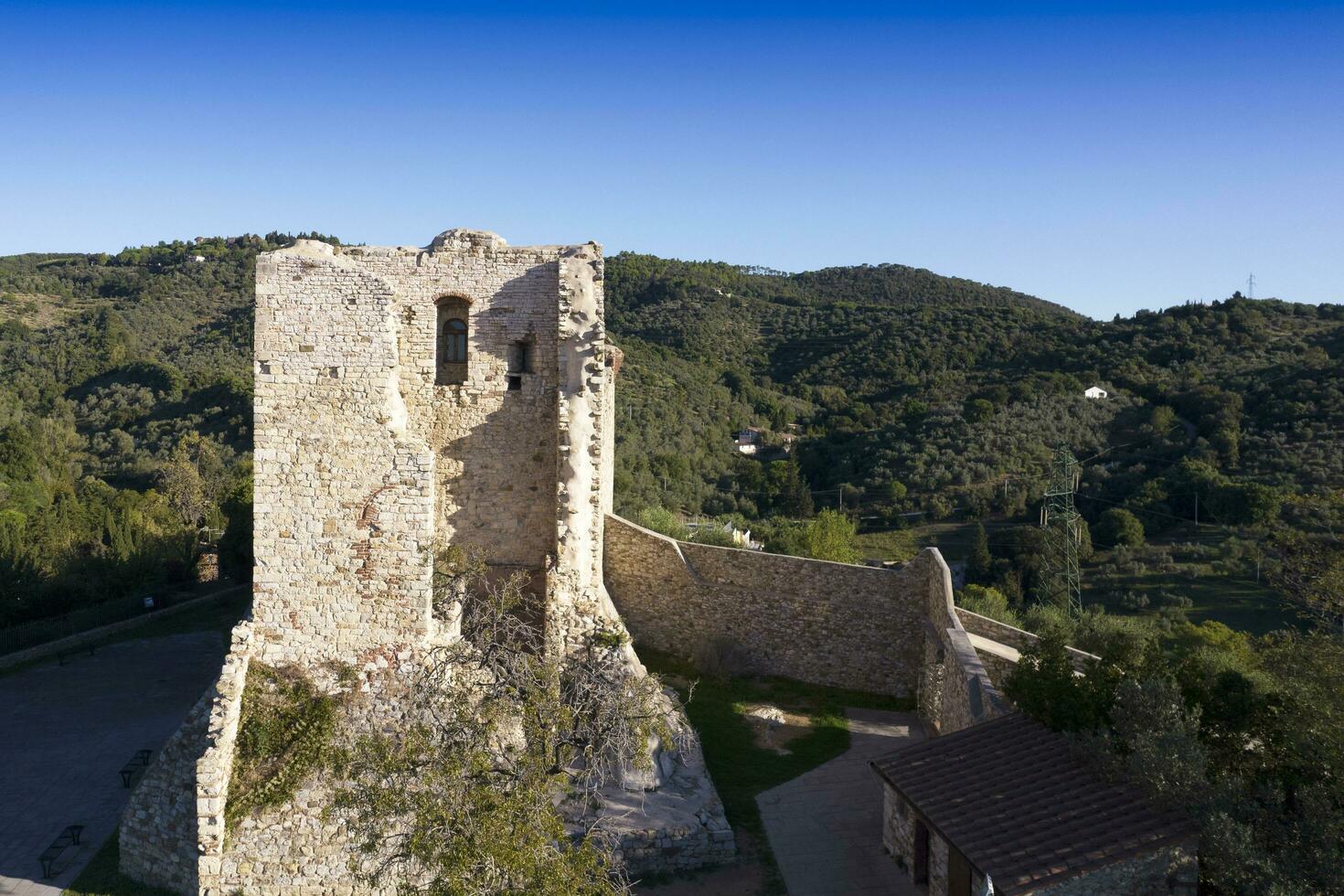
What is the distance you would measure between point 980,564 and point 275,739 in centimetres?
2152

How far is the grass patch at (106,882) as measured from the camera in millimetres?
9469

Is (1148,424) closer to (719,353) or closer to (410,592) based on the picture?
(719,353)

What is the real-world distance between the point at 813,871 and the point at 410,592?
223 inches

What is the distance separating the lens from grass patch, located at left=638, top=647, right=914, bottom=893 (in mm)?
11461

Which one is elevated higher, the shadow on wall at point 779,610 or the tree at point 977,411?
the tree at point 977,411

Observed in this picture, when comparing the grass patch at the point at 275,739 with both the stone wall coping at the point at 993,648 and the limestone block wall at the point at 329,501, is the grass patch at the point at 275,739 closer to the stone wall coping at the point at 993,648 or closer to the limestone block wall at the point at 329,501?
the limestone block wall at the point at 329,501

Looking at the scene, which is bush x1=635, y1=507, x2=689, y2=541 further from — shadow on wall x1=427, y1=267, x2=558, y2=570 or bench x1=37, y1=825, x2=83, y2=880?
bench x1=37, y1=825, x2=83, y2=880

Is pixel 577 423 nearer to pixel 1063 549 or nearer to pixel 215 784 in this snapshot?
pixel 215 784

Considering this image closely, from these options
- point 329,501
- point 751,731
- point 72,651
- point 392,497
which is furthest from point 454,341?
point 72,651

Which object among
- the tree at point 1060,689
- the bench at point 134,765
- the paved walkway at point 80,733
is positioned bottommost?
the paved walkway at point 80,733

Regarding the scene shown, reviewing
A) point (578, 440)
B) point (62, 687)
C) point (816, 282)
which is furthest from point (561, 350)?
point (816, 282)

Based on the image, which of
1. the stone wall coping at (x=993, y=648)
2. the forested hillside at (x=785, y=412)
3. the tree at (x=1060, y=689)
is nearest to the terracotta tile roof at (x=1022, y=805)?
the tree at (x=1060, y=689)

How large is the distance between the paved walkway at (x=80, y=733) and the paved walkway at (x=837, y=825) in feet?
26.9

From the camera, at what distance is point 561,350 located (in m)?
12.2
